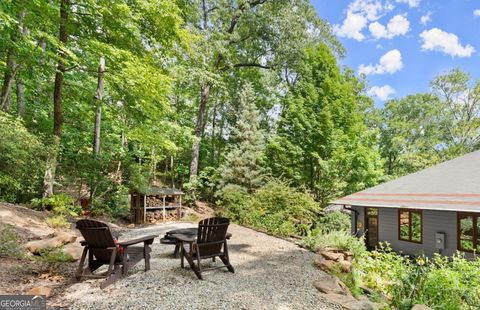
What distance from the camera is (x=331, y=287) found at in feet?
14.9

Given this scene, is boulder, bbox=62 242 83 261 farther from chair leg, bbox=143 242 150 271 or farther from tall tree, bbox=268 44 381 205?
tall tree, bbox=268 44 381 205

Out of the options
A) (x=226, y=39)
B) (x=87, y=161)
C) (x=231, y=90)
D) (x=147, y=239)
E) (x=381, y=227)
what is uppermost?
(x=226, y=39)

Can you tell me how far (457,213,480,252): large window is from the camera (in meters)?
9.37

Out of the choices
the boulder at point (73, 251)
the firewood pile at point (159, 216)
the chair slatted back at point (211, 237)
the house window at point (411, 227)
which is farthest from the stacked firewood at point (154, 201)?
the house window at point (411, 227)

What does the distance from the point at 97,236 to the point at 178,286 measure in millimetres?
1346

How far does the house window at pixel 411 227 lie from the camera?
11.4m

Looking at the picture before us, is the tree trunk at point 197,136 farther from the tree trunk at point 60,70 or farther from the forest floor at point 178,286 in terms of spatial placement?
the forest floor at point 178,286

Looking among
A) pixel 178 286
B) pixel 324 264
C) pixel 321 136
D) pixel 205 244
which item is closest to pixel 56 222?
pixel 205 244

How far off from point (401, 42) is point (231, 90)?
52.4ft

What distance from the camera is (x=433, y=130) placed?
2678 centimetres

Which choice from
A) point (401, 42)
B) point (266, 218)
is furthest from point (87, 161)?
point (401, 42)

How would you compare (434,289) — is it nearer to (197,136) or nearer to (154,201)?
(154,201)

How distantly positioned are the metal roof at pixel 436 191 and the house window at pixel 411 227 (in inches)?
36.8

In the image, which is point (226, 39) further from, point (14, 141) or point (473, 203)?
point (473, 203)
